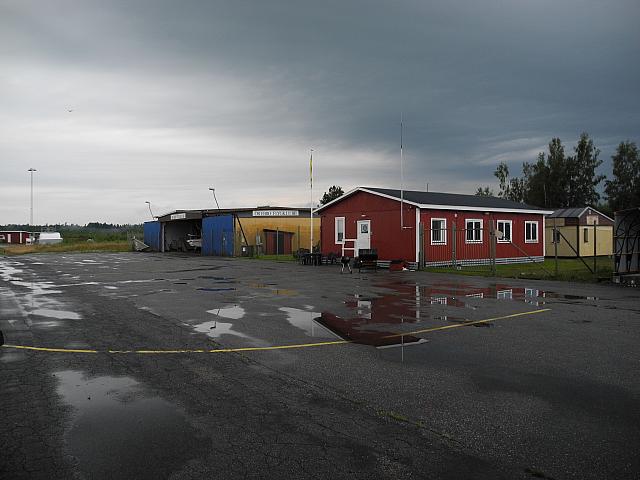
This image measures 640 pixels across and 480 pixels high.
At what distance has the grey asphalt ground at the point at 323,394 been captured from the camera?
160 inches

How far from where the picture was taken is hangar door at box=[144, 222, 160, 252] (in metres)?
58.3

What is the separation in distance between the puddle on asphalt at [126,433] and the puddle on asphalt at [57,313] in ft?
18.0

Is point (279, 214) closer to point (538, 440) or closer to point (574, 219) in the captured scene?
point (574, 219)

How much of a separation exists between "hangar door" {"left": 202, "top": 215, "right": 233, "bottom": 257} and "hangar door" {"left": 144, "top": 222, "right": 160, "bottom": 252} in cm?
1262

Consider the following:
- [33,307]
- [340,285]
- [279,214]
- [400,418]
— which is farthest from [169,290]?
[279,214]

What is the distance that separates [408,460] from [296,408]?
4.93 ft

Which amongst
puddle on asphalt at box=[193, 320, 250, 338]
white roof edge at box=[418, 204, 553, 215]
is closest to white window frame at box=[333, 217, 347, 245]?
white roof edge at box=[418, 204, 553, 215]

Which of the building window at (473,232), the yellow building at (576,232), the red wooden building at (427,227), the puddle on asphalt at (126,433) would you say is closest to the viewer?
the puddle on asphalt at (126,433)

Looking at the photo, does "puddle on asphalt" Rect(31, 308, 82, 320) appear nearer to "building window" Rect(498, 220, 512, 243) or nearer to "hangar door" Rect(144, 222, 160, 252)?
"building window" Rect(498, 220, 512, 243)

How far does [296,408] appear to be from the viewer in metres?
5.22

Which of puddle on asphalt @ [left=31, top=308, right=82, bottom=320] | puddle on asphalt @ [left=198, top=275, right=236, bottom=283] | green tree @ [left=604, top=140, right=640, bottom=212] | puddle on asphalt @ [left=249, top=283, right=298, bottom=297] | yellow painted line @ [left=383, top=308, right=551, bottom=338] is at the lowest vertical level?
puddle on asphalt @ [left=31, top=308, right=82, bottom=320]

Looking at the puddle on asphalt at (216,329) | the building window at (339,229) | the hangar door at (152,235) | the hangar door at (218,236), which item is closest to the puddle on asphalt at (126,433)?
the puddle on asphalt at (216,329)

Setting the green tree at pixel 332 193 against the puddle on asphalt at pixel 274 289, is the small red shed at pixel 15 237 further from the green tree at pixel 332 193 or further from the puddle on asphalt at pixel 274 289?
the puddle on asphalt at pixel 274 289

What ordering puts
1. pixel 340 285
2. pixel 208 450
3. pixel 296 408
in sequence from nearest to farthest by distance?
1. pixel 208 450
2. pixel 296 408
3. pixel 340 285
